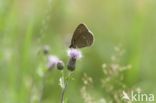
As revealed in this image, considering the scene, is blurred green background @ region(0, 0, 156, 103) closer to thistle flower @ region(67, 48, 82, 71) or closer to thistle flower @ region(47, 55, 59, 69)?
Result: thistle flower @ region(47, 55, 59, 69)

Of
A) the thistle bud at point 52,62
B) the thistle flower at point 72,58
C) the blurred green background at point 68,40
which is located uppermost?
the blurred green background at point 68,40

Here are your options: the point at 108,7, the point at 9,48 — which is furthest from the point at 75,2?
the point at 9,48

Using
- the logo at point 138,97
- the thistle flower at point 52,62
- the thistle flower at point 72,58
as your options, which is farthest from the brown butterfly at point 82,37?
the thistle flower at point 52,62

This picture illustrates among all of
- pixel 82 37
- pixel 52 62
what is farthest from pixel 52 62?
pixel 82 37

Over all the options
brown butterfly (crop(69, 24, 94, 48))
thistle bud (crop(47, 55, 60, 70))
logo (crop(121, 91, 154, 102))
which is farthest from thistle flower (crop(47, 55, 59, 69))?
brown butterfly (crop(69, 24, 94, 48))

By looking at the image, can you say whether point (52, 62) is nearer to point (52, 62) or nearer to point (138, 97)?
point (52, 62)

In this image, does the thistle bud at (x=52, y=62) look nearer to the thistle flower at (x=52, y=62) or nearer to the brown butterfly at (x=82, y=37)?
the thistle flower at (x=52, y=62)
